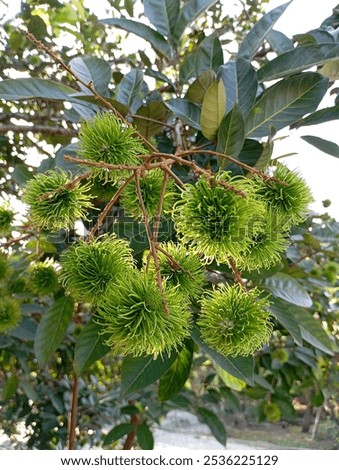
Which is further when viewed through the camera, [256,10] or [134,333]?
[256,10]

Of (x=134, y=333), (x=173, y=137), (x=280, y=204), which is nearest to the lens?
(x=134, y=333)

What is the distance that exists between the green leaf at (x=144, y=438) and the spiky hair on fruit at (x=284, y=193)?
4.71 ft

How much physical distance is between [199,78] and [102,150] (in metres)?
0.36

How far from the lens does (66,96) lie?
0.92 metres

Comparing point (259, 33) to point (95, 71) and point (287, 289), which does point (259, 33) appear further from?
point (287, 289)

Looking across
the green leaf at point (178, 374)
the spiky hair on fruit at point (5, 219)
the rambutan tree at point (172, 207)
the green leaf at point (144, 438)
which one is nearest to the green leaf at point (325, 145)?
the rambutan tree at point (172, 207)

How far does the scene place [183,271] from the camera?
78 cm

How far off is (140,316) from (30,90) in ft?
1.60

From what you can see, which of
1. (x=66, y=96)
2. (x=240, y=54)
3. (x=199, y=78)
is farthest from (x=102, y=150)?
(x=240, y=54)

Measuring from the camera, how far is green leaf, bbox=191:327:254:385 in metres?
0.88

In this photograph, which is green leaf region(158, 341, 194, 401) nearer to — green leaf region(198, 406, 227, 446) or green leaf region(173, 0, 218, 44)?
green leaf region(173, 0, 218, 44)

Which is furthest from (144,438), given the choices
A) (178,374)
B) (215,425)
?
(178,374)

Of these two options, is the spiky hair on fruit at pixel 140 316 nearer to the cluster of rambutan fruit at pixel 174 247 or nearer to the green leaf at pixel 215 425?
the cluster of rambutan fruit at pixel 174 247

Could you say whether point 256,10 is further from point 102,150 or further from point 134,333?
point 134,333
